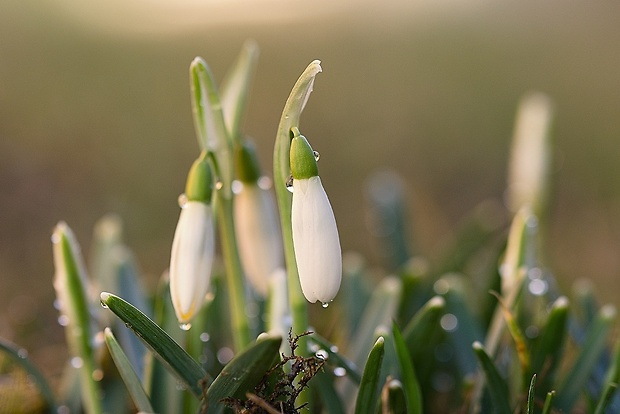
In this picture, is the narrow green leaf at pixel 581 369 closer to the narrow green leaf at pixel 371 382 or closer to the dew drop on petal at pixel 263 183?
the narrow green leaf at pixel 371 382

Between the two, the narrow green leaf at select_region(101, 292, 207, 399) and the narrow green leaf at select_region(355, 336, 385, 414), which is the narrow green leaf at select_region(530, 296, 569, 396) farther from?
the narrow green leaf at select_region(101, 292, 207, 399)

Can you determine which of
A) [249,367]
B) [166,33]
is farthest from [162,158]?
[249,367]

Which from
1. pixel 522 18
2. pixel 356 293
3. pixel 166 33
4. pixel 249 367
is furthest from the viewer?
pixel 522 18

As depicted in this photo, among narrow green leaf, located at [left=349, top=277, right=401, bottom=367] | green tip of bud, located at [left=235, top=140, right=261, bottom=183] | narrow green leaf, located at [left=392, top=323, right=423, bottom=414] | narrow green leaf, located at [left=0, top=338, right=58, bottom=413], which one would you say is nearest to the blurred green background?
narrow green leaf, located at [left=0, top=338, right=58, bottom=413]

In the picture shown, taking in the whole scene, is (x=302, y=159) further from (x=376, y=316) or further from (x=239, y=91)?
(x=376, y=316)

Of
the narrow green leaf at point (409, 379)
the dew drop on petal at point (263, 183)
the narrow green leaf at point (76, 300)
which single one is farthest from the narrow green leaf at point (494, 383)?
the narrow green leaf at point (76, 300)

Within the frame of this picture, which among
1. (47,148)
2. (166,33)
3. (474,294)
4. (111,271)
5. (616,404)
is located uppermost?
(166,33)

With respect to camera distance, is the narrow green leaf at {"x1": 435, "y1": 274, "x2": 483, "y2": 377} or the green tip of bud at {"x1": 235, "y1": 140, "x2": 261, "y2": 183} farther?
the narrow green leaf at {"x1": 435, "y1": 274, "x2": 483, "y2": 377}

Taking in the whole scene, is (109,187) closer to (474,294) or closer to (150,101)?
(150,101)

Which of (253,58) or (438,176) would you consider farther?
(438,176)
